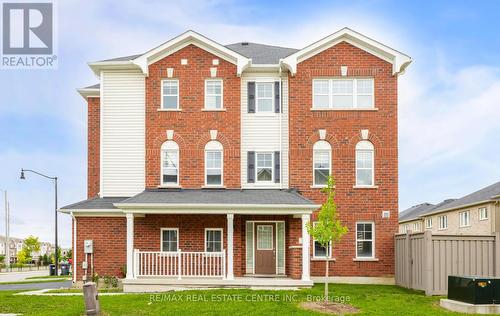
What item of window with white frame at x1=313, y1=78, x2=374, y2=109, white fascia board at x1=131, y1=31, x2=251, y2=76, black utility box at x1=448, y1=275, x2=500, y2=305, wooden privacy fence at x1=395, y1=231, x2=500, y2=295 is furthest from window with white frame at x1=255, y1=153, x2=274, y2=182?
black utility box at x1=448, y1=275, x2=500, y2=305

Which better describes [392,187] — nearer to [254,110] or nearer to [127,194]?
[254,110]

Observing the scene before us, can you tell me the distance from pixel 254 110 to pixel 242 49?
4719 mm

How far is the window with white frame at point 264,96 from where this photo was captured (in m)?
24.3

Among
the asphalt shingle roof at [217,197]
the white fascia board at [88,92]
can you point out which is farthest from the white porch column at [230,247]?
the white fascia board at [88,92]

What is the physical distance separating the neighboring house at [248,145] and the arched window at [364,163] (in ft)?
0.14

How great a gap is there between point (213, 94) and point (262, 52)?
421 centimetres

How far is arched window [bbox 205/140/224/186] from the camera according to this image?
23.9 meters

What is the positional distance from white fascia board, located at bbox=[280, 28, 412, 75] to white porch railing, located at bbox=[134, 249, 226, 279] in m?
8.55

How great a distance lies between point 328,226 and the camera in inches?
658

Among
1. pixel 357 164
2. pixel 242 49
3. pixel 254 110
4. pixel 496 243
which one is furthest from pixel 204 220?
pixel 496 243

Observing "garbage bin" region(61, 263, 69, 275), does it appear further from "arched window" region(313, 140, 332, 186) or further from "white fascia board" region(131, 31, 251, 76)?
"arched window" region(313, 140, 332, 186)

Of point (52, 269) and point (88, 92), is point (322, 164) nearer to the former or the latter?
point (88, 92)

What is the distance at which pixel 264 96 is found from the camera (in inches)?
958

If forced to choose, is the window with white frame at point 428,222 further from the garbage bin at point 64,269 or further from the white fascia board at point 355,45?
the garbage bin at point 64,269
